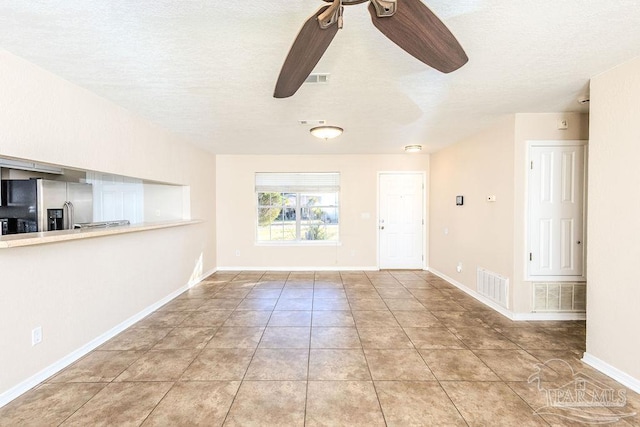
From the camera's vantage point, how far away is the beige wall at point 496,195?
326cm

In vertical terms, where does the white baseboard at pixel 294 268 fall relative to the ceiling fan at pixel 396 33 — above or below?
below

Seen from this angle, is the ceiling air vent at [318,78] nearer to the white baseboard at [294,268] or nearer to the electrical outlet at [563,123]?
the electrical outlet at [563,123]

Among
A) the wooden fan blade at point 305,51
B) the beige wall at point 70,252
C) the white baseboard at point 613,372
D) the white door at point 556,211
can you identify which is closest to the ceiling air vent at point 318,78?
the wooden fan blade at point 305,51

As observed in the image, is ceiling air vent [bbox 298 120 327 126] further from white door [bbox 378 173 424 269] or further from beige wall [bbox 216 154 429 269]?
white door [bbox 378 173 424 269]

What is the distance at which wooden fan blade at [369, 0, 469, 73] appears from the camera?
1167 millimetres

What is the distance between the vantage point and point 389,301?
3.98m

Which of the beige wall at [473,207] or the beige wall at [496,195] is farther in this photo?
the beige wall at [473,207]

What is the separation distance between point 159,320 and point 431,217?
5006mm

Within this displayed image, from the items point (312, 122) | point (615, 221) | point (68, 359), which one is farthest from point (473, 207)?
point (68, 359)

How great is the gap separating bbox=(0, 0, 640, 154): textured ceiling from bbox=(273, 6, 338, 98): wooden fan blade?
290 mm

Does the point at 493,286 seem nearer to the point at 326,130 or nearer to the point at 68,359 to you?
the point at 326,130

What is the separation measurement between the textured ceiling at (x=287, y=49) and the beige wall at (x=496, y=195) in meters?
0.28

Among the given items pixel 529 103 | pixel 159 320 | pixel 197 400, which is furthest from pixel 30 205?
pixel 529 103

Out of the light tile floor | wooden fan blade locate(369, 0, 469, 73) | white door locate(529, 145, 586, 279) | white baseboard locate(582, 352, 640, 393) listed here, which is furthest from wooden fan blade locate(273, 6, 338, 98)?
white baseboard locate(582, 352, 640, 393)
